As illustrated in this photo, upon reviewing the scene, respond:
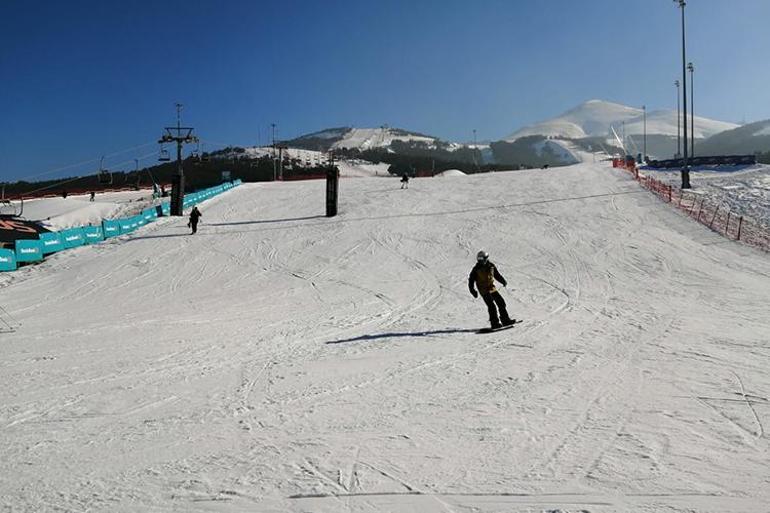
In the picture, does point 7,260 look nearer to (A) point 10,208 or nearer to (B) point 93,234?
(B) point 93,234

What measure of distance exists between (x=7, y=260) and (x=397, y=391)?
19499 mm

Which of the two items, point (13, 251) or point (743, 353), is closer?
point (743, 353)

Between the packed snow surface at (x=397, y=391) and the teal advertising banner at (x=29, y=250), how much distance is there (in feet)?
15.3

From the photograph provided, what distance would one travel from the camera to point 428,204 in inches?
1125

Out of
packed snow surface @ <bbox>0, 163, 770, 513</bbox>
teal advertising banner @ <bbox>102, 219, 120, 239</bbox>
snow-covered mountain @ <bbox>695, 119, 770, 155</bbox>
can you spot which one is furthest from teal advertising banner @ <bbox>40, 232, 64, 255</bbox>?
snow-covered mountain @ <bbox>695, 119, 770, 155</bbox>

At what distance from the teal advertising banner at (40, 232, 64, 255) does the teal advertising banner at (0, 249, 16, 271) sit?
7.63 ft

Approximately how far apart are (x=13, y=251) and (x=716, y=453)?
75.2 feet

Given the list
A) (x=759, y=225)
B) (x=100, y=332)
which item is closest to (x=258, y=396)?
(x=100, y=332)

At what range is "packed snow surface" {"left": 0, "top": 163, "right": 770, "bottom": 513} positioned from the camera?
385 centimetres

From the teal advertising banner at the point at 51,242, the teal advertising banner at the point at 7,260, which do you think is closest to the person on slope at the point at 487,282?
the teal advertising banner at the point at 7,260

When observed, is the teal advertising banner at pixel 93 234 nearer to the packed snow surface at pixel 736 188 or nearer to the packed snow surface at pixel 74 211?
the packed snow surface at pixel 74 211

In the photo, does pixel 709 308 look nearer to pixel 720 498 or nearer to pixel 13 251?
pixel 720 498

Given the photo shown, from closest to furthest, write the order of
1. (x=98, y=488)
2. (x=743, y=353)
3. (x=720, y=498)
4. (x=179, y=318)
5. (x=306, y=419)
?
(x=720, y=498) < (x=98, y=488) < (x=306, y=419) < (x=743, y=353) < (x=179, y=318)

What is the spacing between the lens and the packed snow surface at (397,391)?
385 centimetres
